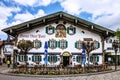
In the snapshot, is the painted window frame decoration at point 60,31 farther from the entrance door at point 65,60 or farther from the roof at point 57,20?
the entrance door at point 65,60

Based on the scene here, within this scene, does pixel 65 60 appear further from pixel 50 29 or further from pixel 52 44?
pixel 50 29

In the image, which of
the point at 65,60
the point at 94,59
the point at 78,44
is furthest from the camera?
the point at 94,59

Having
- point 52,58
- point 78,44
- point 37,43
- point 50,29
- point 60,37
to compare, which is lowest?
point 52,58

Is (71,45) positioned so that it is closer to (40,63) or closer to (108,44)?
(40,63)

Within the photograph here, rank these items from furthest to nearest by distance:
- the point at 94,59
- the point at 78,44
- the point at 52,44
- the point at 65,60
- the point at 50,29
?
1. the point at 94,59
2. the point at 65,60
3. the point at 78,44
4. the point at 50,29
5. the point at 52,44

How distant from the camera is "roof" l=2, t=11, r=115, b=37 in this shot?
40806 millimetres

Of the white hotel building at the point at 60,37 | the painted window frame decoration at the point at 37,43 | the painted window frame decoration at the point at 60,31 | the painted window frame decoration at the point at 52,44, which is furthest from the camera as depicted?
the painted window frame decoration at the point at 60,31

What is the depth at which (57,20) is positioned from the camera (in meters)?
42.3

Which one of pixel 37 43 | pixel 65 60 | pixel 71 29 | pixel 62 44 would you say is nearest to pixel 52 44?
pixel 62 44

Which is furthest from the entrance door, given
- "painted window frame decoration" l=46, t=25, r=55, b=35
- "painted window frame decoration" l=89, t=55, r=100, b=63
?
"painted window frame decoration" l=46, t=25, r=55, b=35

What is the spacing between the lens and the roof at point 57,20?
40.8 meters

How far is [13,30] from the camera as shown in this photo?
4134cm

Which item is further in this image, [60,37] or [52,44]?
[60,37]

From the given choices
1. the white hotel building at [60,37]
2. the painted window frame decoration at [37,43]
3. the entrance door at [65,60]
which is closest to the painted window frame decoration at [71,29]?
the white hotel building at [60,37]
